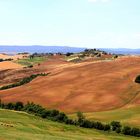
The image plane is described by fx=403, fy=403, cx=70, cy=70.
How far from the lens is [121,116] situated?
83.9 metres

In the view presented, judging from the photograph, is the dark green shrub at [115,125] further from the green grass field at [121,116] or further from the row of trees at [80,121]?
the green grass field at [121,116]

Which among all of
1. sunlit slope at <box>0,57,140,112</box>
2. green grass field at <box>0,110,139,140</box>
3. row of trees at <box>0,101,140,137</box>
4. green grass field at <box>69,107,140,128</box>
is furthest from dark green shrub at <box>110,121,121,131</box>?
sunlit slope at <box>0,57,140,112</box>

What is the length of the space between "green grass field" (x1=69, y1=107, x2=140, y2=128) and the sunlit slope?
4.78 meters

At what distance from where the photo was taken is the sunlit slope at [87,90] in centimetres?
9762

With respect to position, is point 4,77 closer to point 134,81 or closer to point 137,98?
point 134,81

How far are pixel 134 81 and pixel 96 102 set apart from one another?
21.0 metres

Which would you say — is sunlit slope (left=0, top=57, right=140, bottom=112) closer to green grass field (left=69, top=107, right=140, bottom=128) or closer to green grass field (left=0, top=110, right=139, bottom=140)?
green grass field (left=69, top=107, right=140, bottom=128)

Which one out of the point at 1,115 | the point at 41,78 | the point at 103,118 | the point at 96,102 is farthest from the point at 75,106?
the point at 41,78

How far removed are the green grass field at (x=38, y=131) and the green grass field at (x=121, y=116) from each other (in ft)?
31.2

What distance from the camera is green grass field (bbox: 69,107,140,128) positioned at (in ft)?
256

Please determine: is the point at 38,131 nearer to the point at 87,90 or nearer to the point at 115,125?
the point at 115,125

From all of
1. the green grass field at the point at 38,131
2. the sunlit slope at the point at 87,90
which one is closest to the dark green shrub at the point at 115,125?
the green grass field at the point at 38,131

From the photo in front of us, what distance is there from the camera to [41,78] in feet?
469

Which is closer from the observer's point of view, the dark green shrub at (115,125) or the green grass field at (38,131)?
the green grass field at (38,131)
